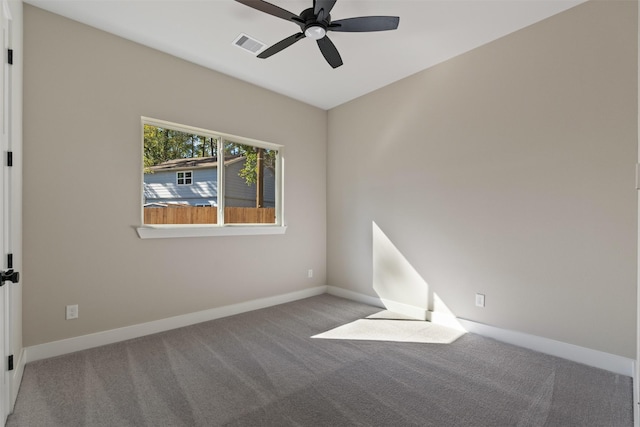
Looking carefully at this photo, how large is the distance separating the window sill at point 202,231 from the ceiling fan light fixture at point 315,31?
2258mm

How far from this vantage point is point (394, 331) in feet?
10.5

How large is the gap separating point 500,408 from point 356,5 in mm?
3111

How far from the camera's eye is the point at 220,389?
83.2 inches

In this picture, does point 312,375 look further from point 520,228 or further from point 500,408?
point 520,228

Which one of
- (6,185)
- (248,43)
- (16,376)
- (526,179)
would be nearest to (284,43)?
(248,43)

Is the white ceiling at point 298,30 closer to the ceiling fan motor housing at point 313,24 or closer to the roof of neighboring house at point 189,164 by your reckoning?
the ceiling fan motor housing at point 313,24

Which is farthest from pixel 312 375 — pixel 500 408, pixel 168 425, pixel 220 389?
pixel 500 408

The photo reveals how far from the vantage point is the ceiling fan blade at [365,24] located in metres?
2.21

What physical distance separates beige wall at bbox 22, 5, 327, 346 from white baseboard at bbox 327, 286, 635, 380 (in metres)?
2.41

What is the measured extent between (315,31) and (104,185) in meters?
2.33

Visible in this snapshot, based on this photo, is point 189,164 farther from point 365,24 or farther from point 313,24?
point 365,24

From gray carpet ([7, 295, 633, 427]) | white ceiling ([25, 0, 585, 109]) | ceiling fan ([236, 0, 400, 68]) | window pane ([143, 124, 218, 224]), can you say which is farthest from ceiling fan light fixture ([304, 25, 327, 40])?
gray carpet ([7, 295, 633, 427])

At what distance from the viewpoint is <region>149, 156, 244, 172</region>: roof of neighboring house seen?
129 inches

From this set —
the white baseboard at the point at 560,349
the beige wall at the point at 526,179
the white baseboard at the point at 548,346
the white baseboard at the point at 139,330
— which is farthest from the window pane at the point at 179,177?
the white baseboard at the point at 560,349
